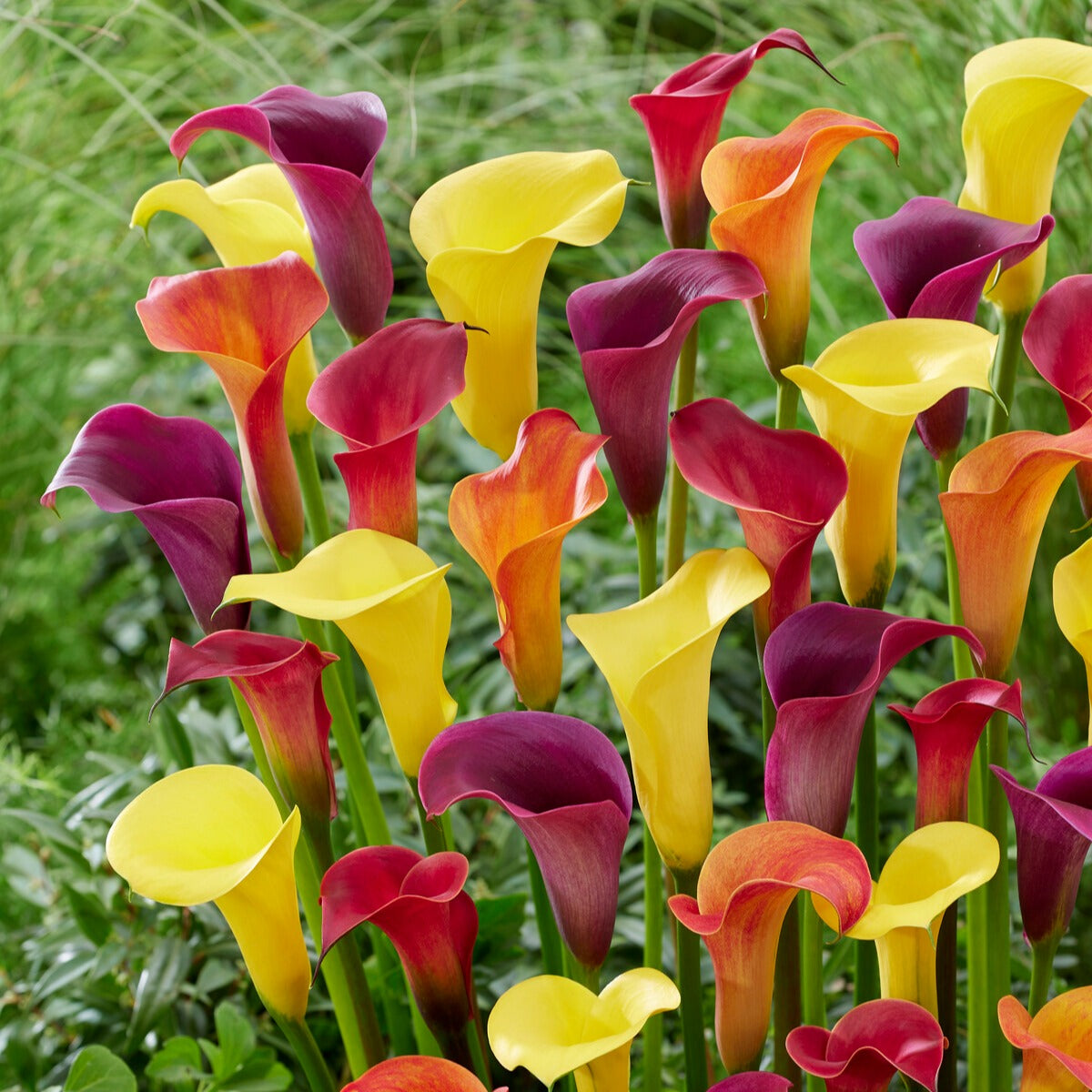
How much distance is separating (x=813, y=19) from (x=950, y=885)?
3.13 ft

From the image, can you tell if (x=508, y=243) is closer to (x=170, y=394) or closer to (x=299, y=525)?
(x=299, y=525)

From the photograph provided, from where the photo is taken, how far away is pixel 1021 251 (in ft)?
1.00

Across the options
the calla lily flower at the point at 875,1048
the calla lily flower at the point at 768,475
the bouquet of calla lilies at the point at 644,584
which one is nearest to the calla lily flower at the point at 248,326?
the bouquet of calla lilies at the point at 644,584

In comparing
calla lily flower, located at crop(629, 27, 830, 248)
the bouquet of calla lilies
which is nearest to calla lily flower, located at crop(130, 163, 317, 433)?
the bouquet of calla lilies

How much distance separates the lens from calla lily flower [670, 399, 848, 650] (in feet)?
0.89

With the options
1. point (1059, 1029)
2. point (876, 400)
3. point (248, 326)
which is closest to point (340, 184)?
point (248, 326)

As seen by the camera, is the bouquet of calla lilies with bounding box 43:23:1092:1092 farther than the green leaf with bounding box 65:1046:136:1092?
No

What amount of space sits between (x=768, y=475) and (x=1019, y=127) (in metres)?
0.14

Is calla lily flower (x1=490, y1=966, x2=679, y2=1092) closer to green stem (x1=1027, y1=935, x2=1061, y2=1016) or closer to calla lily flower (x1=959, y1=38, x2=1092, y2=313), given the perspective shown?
green stem (x1=1027, y1=935, x2=1061, y2=1016)

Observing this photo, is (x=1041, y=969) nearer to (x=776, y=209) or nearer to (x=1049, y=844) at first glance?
(x=1049, y=844)

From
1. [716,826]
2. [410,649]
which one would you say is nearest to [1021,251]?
[410,649]

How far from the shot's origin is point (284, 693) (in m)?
0.31

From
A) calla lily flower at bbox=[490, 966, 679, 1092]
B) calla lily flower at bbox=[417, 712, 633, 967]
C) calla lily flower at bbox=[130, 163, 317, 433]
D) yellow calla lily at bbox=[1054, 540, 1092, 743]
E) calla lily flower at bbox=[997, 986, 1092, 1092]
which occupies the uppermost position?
calla lily flower at bbox=[130, 163, 317, 433]

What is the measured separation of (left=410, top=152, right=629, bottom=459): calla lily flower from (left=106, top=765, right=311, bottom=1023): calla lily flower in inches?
4.9
